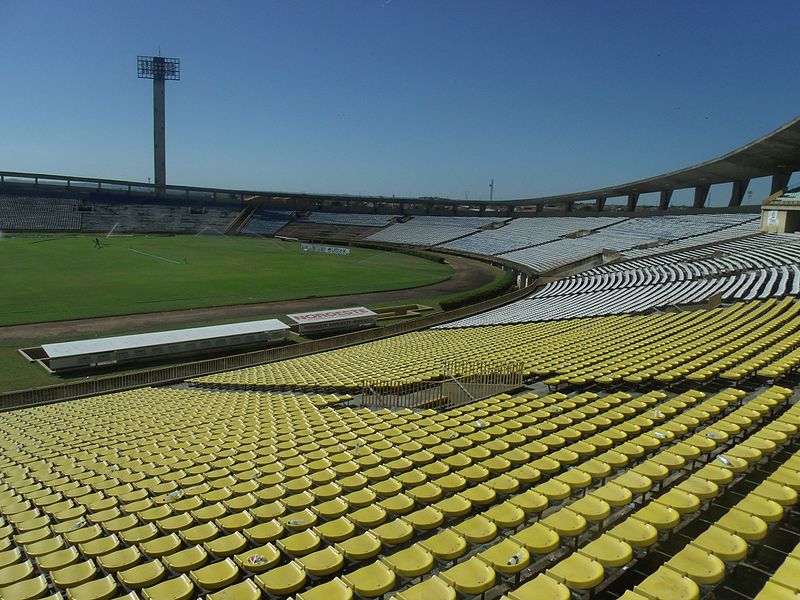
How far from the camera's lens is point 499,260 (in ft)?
253

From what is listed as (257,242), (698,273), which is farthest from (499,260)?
(257,242)

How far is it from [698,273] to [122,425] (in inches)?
1567

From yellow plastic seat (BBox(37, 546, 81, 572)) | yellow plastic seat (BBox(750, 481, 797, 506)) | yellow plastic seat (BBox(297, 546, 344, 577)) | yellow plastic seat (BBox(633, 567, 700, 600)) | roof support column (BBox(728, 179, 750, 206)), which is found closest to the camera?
yellow plastic seat (BBox(633, 567, 700, 600))

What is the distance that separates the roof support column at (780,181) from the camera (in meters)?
56.7

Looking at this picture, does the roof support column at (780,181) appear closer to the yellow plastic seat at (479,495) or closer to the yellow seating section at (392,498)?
the yellow seating section at (392,498)

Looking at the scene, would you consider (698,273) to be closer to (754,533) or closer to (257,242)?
(754,533)

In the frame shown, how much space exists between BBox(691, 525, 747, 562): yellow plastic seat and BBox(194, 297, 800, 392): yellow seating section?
9.51 meters

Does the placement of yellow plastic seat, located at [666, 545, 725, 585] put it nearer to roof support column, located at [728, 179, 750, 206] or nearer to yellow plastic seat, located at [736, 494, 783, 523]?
yellow plastic seat, located at [736, 494, 783, 523]

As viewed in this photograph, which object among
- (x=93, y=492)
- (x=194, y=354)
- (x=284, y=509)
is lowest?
(x=194, y=354)

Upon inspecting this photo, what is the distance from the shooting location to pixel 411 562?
7043mm

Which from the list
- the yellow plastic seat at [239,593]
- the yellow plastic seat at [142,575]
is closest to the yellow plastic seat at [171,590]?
the yellow plastic seat at [142,575]

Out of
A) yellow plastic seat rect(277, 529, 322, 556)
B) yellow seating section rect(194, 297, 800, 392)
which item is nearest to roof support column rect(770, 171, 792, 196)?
yellow seating section rect(194, 297, 800, 392)

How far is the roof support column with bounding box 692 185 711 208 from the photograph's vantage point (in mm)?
73000

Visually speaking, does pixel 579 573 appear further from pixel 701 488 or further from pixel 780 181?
pixel 780 181
